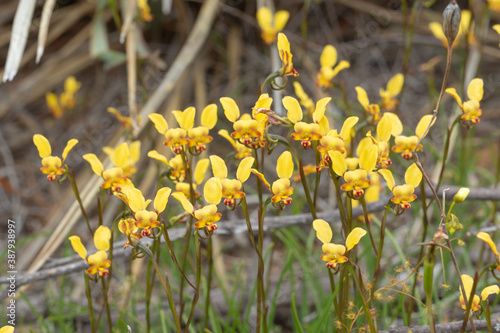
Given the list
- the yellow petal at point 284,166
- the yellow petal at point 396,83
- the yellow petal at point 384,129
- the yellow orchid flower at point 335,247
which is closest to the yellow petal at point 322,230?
the yellow orchid flower at point 335,247

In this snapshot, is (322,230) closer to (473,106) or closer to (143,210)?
(143,210)

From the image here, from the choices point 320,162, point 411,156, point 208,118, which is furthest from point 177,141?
point 411,156

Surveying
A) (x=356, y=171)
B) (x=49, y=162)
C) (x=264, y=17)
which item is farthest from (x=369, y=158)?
(x=264, y=17)

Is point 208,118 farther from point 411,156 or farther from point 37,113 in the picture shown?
point 37,113

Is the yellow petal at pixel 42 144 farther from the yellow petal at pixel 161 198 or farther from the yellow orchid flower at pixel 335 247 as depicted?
the yellow orchid flower at pixel 335 247

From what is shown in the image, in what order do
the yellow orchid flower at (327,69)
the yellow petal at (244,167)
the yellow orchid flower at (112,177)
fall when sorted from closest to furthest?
1. the yellow petal at (244,167)
2. the yellow orchid flower at (112,177)
3. the yellow orchid flower at (327,69)
